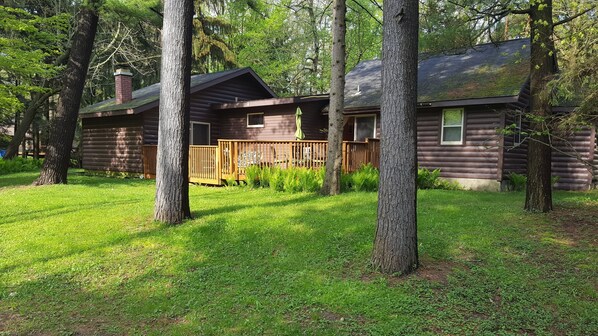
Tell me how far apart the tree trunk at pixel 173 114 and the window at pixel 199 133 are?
10.3 meters

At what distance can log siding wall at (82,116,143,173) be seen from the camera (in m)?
16.2

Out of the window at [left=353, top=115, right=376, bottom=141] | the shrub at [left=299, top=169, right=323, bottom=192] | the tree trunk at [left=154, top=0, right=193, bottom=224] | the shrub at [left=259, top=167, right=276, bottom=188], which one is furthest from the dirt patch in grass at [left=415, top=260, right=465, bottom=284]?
the window at [left=353, top=115, right=376, bottom=141]

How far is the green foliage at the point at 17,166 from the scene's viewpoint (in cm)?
1779

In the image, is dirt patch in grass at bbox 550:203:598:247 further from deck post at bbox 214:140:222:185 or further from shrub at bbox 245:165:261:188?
deck post at bbox 214:140:222:185

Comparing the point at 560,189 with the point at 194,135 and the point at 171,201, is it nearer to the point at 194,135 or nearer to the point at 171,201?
the point at 171,201

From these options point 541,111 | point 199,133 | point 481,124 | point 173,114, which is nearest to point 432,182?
point 481,124

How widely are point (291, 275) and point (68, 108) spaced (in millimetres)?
11347

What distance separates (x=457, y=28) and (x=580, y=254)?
4777mm

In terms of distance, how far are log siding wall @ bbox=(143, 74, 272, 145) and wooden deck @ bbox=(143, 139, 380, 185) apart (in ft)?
15.8

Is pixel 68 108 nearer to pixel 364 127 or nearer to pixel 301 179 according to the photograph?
pixel 301 179

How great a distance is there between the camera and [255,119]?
56.7 ft

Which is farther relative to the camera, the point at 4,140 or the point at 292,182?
the point at 4,140

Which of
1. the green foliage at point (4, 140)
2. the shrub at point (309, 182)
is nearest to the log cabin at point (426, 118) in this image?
the shrub at point (309, 182)

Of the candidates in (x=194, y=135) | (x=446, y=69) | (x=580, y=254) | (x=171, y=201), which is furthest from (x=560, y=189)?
(x=194, y=135)
